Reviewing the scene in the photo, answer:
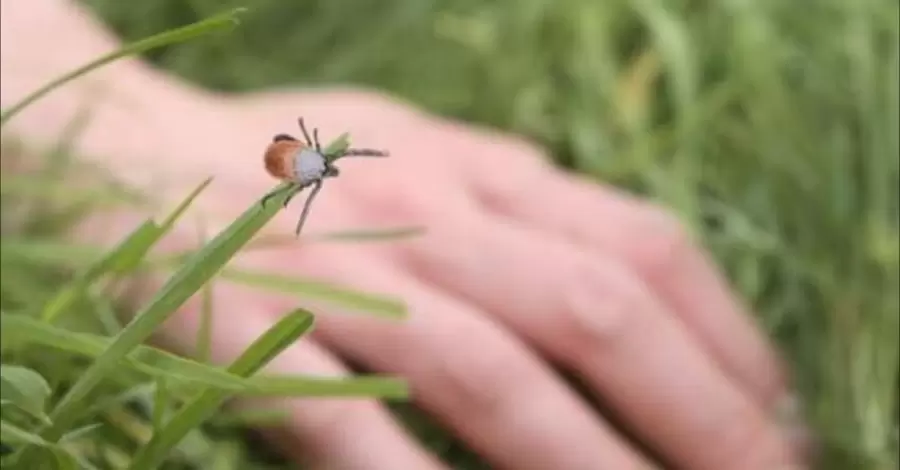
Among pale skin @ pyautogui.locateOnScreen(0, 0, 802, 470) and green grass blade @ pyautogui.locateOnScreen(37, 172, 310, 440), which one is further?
pale skin @ pyautogui.locateOnScreen(0, 0, 802, 470)

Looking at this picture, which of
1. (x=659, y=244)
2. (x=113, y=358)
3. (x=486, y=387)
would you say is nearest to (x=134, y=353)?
(x=113, y=358)

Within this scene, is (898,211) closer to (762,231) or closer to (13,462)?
(762,231)

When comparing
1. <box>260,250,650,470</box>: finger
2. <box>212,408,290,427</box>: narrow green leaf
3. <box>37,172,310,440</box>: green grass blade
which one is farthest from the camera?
<box>260,250,650,470</box>: finger

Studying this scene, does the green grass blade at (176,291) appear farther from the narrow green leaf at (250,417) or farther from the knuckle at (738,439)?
the knuckle at (738,439)

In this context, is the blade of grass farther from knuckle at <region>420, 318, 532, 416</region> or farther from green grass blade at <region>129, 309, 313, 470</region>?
knuckle at <region>420, 318, 532, 416</region>

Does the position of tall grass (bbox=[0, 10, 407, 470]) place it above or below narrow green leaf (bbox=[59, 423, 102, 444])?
above

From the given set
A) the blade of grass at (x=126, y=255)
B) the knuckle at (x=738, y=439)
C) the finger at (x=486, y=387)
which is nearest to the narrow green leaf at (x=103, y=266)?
the blade of grass at (x=126, y=255)

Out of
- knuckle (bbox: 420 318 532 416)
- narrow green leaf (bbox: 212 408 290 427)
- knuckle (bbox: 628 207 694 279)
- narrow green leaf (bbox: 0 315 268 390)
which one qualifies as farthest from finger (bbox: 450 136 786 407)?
narrow green leaf (bbox: 0 315 268 390)
